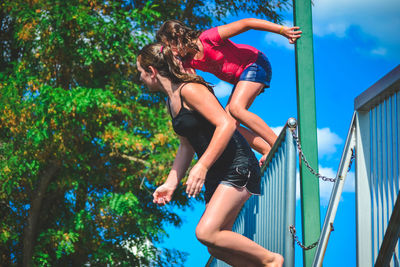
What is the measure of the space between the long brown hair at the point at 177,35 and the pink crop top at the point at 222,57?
0.12 m

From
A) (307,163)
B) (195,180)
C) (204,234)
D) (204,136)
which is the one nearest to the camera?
(195,180)

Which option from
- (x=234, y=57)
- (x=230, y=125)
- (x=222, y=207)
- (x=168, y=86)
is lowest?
(x=222, y=207)

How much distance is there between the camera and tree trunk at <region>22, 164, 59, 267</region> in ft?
40.1

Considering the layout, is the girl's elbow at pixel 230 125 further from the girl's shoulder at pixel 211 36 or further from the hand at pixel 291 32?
the hand at pixel 291 32

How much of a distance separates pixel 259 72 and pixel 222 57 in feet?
1.04

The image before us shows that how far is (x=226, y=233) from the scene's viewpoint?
2848mm

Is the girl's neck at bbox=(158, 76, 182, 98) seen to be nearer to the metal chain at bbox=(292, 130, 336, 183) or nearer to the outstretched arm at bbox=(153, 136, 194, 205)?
the outstretched arm at bbox=(153, 136, 194, 205)

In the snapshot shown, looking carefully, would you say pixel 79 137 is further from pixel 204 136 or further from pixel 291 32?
pixel 204 136

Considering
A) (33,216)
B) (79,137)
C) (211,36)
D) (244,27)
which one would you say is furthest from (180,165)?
(33,216)

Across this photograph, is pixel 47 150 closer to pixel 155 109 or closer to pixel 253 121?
pixel 155 109

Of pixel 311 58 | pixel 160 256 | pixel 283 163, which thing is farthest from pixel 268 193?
pixel 160 256

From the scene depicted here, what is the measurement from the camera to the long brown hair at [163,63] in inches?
116

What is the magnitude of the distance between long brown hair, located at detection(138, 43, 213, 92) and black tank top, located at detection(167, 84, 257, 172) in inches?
4.7

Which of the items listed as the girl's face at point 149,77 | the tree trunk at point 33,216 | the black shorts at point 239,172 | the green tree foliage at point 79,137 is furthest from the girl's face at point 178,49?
the tree trunk at point 33,216
